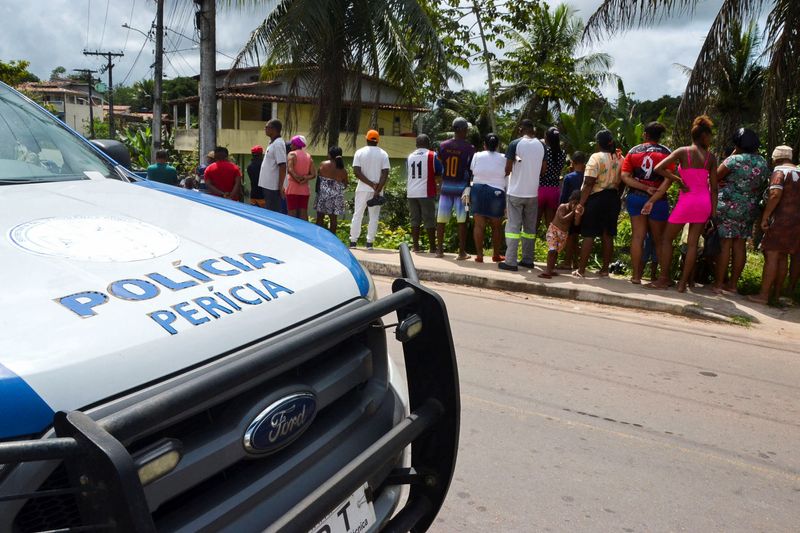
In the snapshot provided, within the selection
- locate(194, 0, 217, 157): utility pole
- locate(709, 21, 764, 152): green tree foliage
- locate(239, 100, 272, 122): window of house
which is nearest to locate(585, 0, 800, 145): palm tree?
locate(194, 0, 217, 157): utility pole

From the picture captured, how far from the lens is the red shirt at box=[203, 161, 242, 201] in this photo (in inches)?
399

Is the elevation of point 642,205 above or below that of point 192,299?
below

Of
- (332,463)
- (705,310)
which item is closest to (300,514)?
(332,463)

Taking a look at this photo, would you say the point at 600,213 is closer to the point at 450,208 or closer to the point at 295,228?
the point at 450,208

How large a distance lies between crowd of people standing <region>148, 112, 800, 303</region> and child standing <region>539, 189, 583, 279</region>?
1 centimetres

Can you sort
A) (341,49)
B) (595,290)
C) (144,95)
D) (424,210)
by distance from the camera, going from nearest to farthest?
(595,290)
(424,210)
(341,49)
(144,95)

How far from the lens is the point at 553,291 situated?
8.02 meters

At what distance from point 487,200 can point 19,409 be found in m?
8.05

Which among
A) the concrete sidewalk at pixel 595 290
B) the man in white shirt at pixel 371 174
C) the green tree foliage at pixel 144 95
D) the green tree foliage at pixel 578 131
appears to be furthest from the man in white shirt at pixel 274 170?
the green tree foliage at pixel 144 95

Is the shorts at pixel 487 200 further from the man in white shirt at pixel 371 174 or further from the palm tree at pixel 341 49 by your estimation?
the palm tree at pixel 341 49

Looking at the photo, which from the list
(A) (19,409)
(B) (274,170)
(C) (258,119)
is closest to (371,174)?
(B) (274,170)

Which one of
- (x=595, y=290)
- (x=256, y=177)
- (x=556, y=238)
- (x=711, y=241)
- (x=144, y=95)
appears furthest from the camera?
(x=144, y=95)

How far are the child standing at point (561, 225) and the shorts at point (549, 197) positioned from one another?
1.97ft

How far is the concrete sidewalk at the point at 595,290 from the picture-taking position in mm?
7180
